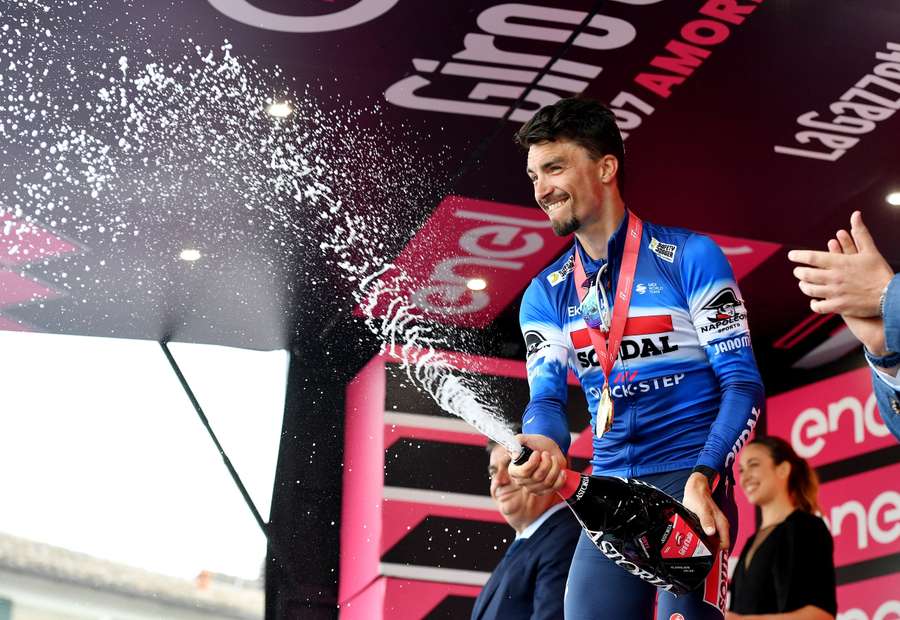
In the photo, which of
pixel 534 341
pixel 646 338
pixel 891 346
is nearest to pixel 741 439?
pixel 646 338

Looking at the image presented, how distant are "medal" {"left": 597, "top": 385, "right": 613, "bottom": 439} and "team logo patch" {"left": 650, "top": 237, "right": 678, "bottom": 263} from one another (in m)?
0.34

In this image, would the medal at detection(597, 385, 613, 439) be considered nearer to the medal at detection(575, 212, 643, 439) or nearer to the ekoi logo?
the medal at detection(575, 212, 643, 439)

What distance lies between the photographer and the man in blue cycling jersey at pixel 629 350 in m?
2.81

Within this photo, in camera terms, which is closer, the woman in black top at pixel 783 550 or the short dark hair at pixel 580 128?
the short dark hair at pixel 580 128

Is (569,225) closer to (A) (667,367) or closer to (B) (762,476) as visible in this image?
(A) (667,367)

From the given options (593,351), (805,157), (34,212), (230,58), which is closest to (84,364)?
(34,212)

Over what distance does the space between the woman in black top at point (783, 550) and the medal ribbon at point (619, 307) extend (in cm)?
220

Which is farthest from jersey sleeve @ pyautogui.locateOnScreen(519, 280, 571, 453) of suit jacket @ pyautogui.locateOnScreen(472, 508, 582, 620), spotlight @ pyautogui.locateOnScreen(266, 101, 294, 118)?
spotlight @ pyautogui.locateOnScreen(266, 101, 294, 118)

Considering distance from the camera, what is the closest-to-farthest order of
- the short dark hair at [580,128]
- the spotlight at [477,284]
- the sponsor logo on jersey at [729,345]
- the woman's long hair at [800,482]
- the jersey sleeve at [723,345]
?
the jersey sleeve at [723,345], the sponsor logo on jersey at [729,345], the short dark hair at [580,128], the woman's long hair at [800,482], the spotlight at [477,284]

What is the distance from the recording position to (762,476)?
5637 mm

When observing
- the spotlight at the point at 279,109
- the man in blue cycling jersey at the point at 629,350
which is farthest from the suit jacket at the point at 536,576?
the spotlight at the point at 279,109

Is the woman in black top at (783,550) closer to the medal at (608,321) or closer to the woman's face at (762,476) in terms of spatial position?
the woman's face at (762,476)

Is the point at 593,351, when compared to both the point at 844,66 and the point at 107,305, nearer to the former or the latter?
the point at 844,66

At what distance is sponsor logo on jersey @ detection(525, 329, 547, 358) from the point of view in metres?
3.16
